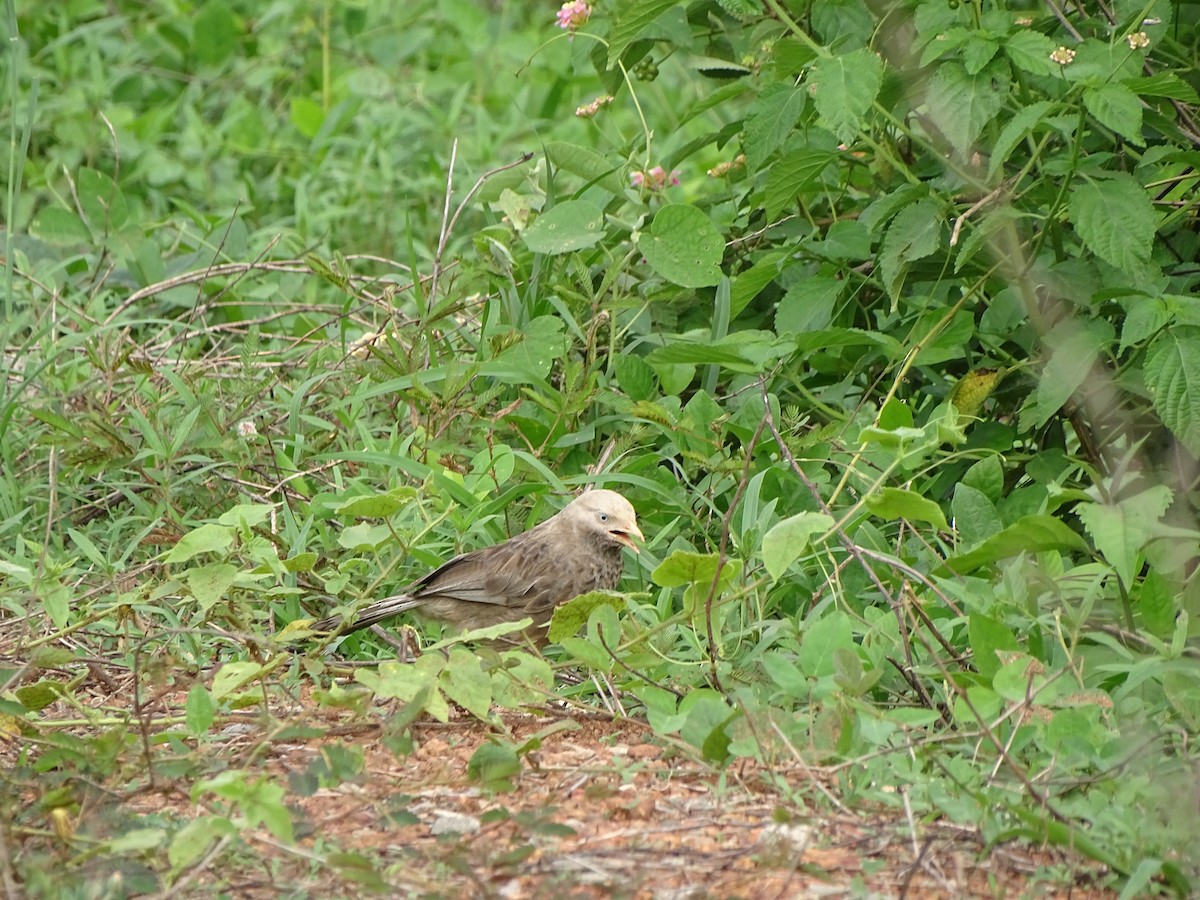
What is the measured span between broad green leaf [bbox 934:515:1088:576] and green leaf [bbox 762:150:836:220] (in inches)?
47.5

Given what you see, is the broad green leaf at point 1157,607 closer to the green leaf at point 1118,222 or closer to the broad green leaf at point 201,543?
the green leaf at point 1118,222

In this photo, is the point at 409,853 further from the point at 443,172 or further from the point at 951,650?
the point at 443,172

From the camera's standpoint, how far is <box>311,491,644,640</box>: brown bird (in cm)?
445

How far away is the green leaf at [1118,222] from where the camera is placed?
3855 millimetres

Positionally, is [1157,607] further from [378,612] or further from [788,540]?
[378,612]

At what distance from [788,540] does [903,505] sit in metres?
0.25

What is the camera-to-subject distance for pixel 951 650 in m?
3.56

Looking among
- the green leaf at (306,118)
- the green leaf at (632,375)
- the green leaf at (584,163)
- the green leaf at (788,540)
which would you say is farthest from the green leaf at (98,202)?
the green leaf at (788,540)

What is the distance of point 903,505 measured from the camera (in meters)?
3.37

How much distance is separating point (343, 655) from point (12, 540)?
1.27 meters

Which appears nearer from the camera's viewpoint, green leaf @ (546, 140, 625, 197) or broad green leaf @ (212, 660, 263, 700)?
broad green leaf @ (212, 660, 263, 700)

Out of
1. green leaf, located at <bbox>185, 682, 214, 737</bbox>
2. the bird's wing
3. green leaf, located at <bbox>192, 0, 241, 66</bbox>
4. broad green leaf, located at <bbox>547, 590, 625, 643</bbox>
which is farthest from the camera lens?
green leaf, located at <bbox>192, 0, 241, 66</bbox>

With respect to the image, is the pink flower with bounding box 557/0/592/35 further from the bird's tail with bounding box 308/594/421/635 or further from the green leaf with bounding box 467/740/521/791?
the green leaf with bounding box 467/740/521/791

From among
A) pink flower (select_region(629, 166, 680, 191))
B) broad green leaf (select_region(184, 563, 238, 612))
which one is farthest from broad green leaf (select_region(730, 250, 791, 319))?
broad green leaf (select_region(184, 563, 238, 612))
